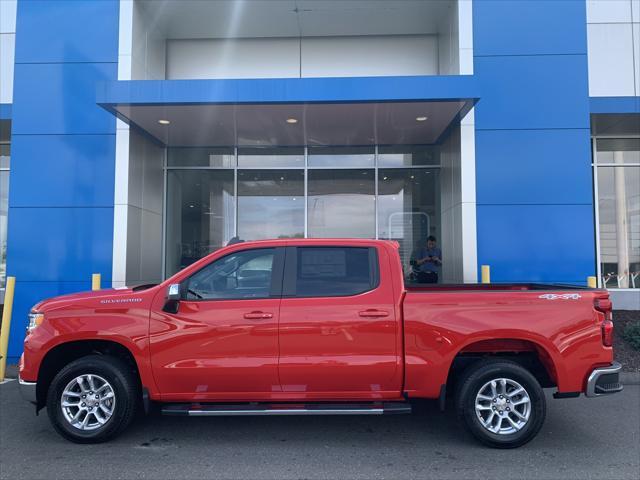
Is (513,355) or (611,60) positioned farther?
(611,60)

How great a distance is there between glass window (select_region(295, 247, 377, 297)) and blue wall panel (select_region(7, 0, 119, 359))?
215 inches

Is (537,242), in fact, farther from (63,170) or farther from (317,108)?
(63,170)

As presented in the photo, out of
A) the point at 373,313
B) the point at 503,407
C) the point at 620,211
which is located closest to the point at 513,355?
the point at 503,407

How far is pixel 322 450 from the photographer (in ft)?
15.0

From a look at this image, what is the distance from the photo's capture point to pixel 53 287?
29.0 ft

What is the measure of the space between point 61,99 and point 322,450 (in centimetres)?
803

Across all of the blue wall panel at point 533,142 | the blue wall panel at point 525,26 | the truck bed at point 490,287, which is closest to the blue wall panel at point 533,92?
the blue wall panel at point 533,142

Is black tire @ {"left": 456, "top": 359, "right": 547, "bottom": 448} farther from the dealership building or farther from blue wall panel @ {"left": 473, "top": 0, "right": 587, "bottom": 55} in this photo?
blue wall panel @ {"left": 473, "top": 0, "right": 587, "bottom": 55}

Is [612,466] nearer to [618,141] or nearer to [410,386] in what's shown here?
[410,386]

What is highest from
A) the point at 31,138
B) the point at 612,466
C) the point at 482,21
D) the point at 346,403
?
the point at 482,21

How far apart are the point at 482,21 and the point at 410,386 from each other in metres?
7.43

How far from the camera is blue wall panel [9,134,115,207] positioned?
8.99m

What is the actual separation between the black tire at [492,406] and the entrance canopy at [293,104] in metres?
4.81

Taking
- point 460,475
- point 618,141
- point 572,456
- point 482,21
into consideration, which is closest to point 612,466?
point 572,456
